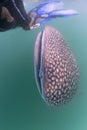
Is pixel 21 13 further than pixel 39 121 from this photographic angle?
No

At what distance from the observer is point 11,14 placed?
43.4 inches

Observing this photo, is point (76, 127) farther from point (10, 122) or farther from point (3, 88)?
point (3, 88)

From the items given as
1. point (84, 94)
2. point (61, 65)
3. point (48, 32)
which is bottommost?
point (84, 94)

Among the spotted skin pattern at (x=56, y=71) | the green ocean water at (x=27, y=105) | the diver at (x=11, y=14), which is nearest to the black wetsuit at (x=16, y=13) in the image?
the diver at (x=11, y=14)

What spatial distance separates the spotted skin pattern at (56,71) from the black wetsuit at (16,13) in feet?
1.31

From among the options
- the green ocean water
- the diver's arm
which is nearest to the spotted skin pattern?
the diver's arm

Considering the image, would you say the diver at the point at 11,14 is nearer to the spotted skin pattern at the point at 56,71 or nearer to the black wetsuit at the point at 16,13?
the black wetsuit at the point at 16,13

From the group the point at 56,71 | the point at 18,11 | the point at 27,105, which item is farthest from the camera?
the point at 27,105

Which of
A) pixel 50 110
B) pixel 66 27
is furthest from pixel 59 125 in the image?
pixel 66 27

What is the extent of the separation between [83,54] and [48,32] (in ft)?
10.0

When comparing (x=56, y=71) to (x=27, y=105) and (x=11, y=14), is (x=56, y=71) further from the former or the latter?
(x=27, y=105)

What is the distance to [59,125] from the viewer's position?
371 cm

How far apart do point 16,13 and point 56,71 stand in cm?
66

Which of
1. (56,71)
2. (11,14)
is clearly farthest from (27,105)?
(11,14)
